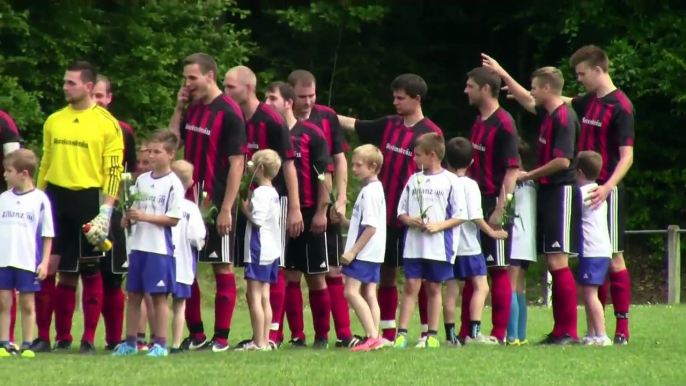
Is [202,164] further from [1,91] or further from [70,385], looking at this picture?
[1,91]

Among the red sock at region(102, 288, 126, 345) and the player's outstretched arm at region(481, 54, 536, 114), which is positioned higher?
the player's outstretched arm at region(481, 54, 536, 114)

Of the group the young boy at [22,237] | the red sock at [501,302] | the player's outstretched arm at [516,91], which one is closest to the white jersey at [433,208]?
the red sock at [501,302]

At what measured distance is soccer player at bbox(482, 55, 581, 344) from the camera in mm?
12930

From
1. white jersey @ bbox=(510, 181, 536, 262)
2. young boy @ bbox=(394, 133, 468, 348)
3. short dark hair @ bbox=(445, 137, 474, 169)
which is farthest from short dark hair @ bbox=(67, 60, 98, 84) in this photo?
white jersey @ bbox=(510, 181, 536, 262)

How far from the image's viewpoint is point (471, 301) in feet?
42.4

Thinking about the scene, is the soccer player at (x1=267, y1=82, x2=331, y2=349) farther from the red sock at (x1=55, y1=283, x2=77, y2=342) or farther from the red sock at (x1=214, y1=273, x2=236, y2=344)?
the red sock at (x1=55, y1=283, x2=77, y2=342)

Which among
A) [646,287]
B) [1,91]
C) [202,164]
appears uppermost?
[1,91]

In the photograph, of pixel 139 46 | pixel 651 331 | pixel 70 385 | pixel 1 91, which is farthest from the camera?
pixel 139 46

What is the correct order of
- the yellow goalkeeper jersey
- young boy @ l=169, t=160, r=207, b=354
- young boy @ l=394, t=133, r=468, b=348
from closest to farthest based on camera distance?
young boy @ l=169, t=160, r=207, b=354 → the yellow goalkeeper jersey → young boy @ l=394, t=133, r=468, b=348

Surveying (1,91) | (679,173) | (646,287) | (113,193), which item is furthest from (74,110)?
(679,173)

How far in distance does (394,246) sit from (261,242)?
1353mm

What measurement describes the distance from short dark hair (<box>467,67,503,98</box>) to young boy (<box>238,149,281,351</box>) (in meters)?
1.87

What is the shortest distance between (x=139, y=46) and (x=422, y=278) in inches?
777

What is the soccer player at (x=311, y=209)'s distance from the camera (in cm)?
1321
